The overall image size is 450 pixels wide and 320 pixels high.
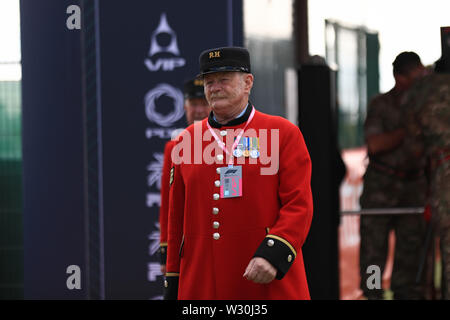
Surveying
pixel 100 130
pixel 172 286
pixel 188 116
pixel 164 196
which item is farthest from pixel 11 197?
pixel 172 286

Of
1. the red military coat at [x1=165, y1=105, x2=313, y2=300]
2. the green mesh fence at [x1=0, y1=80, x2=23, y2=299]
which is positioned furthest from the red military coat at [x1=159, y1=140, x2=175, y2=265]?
the green mesh fence at [x1=0, y1=80, x2=23, y2=299]

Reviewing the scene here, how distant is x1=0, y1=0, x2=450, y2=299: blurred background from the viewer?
503cm

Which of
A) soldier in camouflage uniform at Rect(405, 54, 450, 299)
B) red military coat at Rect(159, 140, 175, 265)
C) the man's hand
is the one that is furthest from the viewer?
soldier in camouflage uniform at Rect(405, 54, 450, 299)

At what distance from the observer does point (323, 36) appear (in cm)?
512

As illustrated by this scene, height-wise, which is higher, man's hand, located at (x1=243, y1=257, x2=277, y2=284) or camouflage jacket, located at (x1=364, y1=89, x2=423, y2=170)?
camouflage jacket, located at (x1=364, y1=89, x2=423, y2=170)

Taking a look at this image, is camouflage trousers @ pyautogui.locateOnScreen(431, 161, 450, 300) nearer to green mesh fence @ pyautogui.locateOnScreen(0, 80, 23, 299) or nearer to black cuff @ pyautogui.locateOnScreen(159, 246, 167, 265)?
black cuff @ pyautogui.locateOnScreen(159, 246, 167, 265)

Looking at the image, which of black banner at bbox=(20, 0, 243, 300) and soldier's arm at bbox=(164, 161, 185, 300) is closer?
soldier's arm at bbox=(164, 161, 185, 300)

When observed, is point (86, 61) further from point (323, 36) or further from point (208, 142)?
point (208, 142)

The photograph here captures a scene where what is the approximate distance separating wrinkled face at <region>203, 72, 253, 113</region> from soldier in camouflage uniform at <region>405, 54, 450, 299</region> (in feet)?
5.69

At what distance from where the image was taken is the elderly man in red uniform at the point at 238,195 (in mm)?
2848

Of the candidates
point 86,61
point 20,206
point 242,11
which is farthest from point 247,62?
point 20,206

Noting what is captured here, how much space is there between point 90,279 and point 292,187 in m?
2.75

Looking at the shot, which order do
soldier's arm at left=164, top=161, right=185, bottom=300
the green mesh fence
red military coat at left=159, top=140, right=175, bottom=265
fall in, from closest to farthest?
soldier's arm at left=164, top=161, right=185, bottom=300
red military coat at left=159, top=140, right=175, bottom=265
the green mesh fence

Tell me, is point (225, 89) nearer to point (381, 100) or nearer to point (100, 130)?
point (381, 100)
